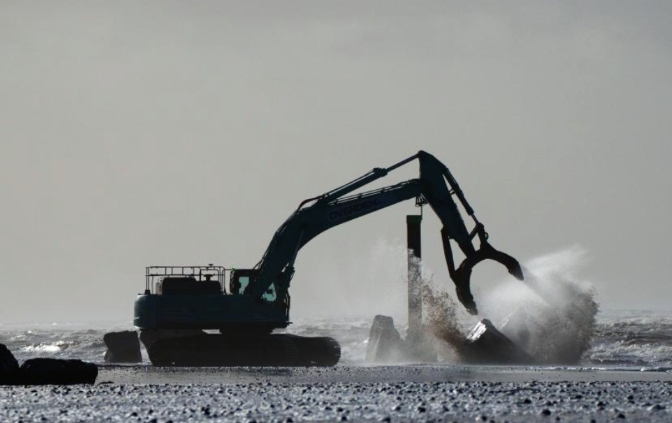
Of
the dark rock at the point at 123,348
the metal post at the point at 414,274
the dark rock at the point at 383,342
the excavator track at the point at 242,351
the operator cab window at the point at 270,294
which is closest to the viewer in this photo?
the excavator track at the point at 242,351

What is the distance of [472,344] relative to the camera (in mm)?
60562

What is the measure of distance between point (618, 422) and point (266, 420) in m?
7.24

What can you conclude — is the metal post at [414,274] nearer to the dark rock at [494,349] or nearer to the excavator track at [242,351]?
the dark rock at [494,349]

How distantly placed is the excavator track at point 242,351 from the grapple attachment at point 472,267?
598 centimetres

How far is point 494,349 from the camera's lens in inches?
2343

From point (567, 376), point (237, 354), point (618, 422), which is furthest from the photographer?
point (237, 354)

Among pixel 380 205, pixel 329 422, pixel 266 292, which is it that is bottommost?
pixel 329 422

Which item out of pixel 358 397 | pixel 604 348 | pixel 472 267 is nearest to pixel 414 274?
pixel 472 267

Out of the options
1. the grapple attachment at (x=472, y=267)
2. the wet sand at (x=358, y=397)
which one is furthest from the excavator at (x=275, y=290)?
the wet sand at (x=358, y=397)

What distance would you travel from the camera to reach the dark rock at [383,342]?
67.4 metres

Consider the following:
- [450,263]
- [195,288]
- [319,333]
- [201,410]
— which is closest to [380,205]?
[450,263]

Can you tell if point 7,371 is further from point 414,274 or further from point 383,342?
point 414,274

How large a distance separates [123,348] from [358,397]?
4051cm

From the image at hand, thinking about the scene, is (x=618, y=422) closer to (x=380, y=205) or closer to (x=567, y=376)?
(x=567, y=376)
